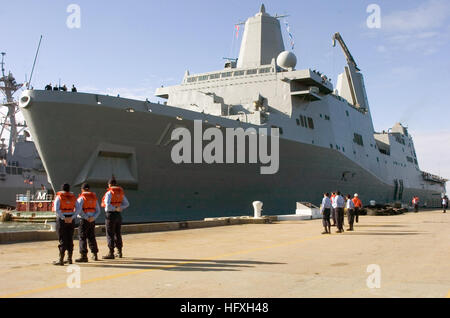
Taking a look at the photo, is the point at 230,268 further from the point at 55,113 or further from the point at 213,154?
the point at 213,154

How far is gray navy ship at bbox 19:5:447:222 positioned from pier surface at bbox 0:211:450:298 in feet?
20.7

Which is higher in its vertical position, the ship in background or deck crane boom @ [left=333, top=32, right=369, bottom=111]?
deck crane boom @ [left=333, top=32, right=369, bottom=111]

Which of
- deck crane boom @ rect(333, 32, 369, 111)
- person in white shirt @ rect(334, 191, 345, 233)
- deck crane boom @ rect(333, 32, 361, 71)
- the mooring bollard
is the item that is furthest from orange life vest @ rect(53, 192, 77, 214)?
deck crane boom @ rect(333, 32, 361, 71)

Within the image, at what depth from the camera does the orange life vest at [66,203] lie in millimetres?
7387

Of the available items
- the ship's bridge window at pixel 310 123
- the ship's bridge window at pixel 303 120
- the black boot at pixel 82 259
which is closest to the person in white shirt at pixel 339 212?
the black boot at pixel 82 259

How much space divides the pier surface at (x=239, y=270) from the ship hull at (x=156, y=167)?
20.5 feet

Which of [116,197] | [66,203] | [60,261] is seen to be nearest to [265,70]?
[116,197]

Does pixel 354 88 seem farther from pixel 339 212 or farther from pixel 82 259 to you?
pixel 82 259

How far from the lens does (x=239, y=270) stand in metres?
6.55

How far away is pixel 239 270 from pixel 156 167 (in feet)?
38.2

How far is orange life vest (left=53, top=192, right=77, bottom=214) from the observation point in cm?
739

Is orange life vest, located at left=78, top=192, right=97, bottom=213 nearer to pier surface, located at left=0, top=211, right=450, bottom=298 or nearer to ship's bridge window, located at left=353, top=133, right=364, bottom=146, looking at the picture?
pier surface, located at left=0, top=211, right=450, bottom=298
